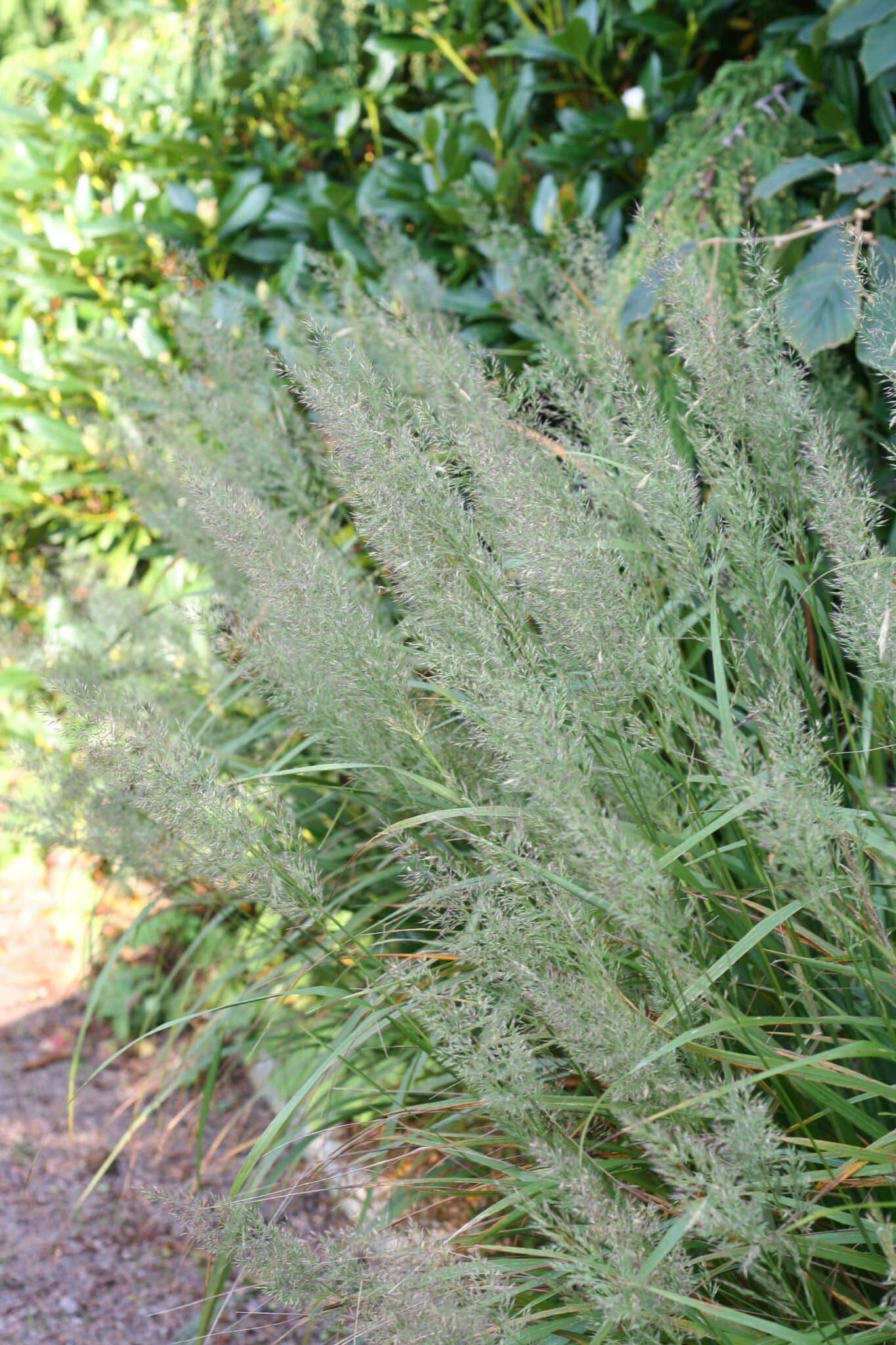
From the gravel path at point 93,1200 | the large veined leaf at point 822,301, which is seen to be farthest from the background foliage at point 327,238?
the gravel path at point 93,1200

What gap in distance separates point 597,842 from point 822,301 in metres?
1.36

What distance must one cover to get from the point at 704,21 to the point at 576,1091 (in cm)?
264

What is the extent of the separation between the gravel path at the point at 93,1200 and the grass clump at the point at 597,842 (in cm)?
77

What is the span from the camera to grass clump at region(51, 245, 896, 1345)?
895mm

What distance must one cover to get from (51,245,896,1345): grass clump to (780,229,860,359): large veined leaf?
0.55 m

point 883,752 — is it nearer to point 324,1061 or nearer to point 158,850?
point 324,1061

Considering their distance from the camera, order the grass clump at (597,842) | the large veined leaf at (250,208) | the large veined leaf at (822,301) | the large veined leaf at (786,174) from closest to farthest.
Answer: the grass clump at (597,842), the large veined leaf at (822,301), the large veined leaf at (786,174), the large veined leaf at (250,208)

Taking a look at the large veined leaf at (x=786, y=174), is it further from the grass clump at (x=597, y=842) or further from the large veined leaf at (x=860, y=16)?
the grass clump at (x=597, y=842)

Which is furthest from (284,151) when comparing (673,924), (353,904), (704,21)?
(673,924)

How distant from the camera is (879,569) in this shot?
1027 mm

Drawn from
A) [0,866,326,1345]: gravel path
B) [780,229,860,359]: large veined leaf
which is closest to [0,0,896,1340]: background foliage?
[780,229,860,359]: large veined leaf

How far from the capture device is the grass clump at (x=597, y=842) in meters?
0.89

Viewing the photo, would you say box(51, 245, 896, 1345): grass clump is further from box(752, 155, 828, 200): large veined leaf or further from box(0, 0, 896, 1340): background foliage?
box(752, 155, 828, 200): large veined leaf

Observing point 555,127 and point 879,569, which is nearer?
point 879,569
